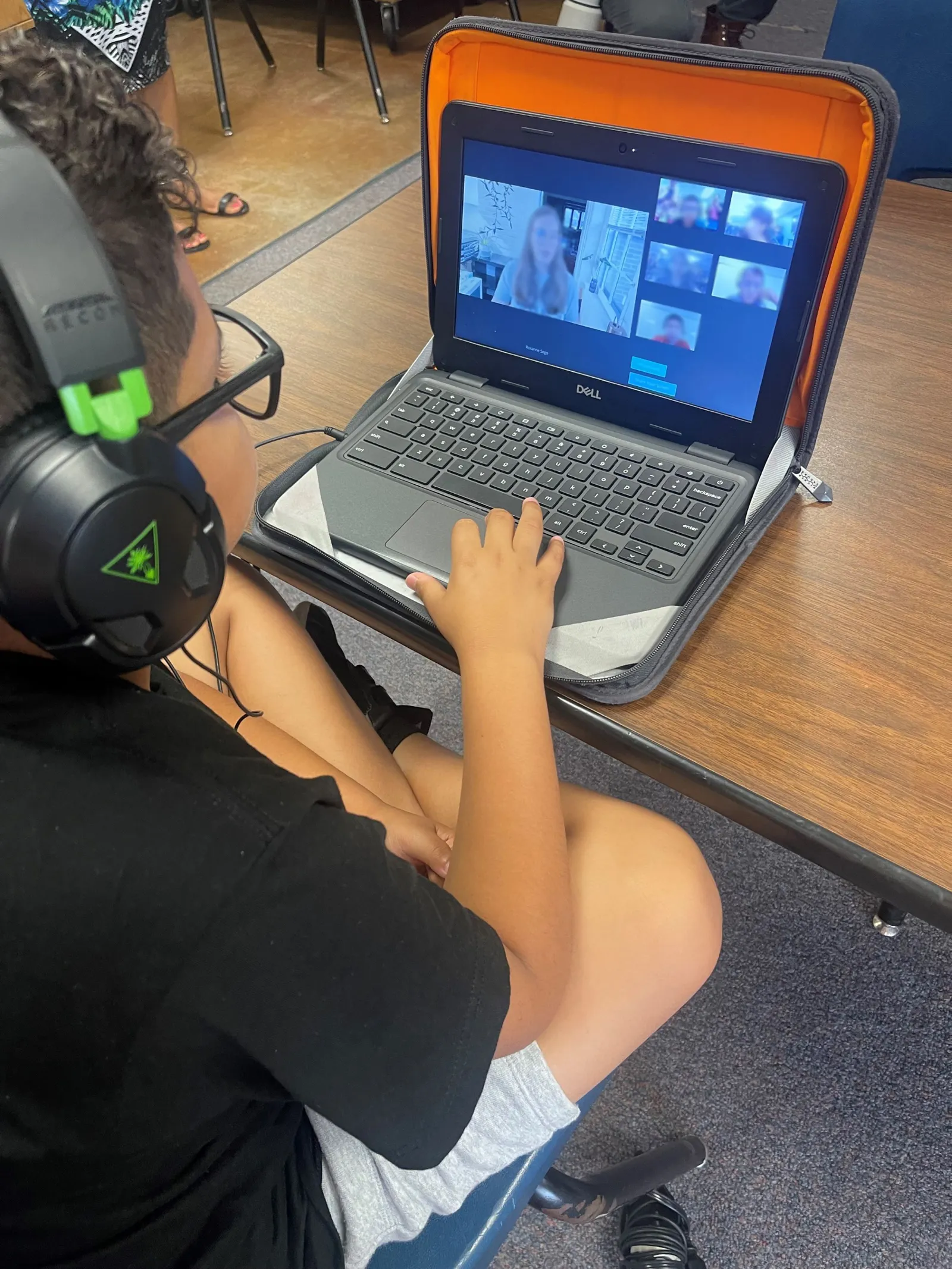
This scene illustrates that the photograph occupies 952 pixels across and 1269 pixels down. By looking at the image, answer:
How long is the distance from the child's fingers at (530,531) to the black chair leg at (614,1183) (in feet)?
2.12

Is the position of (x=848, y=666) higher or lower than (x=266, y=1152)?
higher

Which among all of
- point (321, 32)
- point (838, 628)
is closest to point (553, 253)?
point (838, 628)

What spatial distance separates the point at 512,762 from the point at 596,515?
223mm

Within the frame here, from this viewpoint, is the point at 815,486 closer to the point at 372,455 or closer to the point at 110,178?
the point at 372,455

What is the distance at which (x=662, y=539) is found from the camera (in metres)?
0.69

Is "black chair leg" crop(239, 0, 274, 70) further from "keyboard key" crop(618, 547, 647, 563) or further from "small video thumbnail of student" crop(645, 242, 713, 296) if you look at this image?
"keyboard key" crop(618, 547, 647, 563)

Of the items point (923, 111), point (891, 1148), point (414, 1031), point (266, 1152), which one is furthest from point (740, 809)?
point (923, 111)

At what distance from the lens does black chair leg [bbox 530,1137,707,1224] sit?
93 cm

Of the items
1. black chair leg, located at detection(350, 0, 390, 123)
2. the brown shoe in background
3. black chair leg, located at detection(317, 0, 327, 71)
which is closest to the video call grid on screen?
black chair leg, located at detection(350, 0, 390, 123)

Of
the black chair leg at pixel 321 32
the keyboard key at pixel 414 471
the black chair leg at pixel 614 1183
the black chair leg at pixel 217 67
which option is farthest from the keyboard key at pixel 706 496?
the black chair leg at pixel 321 32

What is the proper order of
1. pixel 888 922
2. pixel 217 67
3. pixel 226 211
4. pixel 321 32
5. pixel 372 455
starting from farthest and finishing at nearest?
pixel 321 32 < pixel 217 67 < pixel 226 211 < pixel 888 922 < pixel 372 455

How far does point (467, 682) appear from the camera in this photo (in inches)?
24.9

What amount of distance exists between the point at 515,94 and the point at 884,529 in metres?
0.49

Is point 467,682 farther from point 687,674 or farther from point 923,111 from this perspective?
point 923,111
